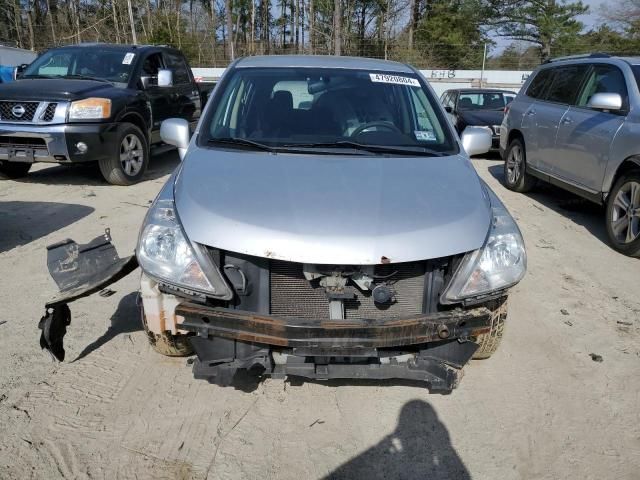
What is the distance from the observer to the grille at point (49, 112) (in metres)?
6.32

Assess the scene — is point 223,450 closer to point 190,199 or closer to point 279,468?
point 279,468

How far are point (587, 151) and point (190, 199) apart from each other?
191 inches

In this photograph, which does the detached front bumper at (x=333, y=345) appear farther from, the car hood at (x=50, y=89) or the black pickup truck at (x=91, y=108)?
the car hood at (x=50, y=89)

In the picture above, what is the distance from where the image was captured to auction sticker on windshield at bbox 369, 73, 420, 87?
3.63 m

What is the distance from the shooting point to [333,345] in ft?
7.29

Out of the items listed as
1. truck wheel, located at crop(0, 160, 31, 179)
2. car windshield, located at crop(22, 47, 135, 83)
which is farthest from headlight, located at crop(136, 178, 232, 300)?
truck wheel, located at crop(0, 160, 31, 179)

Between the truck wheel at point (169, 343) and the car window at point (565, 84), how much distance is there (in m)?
5.62

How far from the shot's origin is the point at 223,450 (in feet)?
7.75

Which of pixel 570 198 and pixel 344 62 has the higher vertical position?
pixel 344 62

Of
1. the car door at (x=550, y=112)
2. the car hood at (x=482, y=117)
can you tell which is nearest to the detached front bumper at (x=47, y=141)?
the car door at (x=550, y=112)

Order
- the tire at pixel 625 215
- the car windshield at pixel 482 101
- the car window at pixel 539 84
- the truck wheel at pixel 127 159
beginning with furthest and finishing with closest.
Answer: the car windshield at pixel 482 101 < the car window at pixel 539 84 < the truck wheel at pixel 127 159 < the tire at pixel 625 215

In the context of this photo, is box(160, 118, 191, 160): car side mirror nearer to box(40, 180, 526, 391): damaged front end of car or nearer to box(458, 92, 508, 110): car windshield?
box(40, 180, 526, 391): damaged front end of car

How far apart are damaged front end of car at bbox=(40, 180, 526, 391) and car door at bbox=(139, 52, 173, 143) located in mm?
5756

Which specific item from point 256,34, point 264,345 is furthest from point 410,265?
point 256,34
